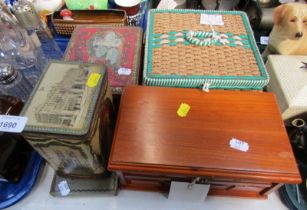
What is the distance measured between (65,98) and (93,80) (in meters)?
0.07

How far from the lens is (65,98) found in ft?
1.46

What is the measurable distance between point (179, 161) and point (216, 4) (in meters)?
0.86

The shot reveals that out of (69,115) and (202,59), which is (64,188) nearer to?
(69,115)

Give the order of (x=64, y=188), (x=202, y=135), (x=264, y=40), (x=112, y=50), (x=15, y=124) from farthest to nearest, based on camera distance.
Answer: (x=264, y=40), (x=112, y=50), (x=64, y=188), (x=202, y=135), (x=15, y=124)

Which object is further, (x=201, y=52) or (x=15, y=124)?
(x=201, y=52)

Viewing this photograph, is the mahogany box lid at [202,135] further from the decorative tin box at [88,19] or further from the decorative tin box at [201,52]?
the decorative tin box at [88,19]

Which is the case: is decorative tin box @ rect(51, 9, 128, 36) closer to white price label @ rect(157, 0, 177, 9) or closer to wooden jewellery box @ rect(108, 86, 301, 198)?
white price label @ rect(157, 0, 177, 9)

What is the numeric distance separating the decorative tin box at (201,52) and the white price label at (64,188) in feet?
1.24

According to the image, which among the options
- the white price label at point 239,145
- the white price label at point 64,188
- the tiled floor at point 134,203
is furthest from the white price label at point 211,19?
the white price label at point 64,188

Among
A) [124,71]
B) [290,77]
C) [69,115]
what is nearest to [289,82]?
[290,77]

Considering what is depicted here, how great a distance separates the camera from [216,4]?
1.03m

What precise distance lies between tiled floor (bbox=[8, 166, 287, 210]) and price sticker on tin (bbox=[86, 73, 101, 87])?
1.16 feet

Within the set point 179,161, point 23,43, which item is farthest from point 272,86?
point 23,43

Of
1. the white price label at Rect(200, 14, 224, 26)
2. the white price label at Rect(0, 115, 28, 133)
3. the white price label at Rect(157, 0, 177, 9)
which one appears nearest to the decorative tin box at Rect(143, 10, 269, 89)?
the white price label at Rect(200, 14, 224, 26)
